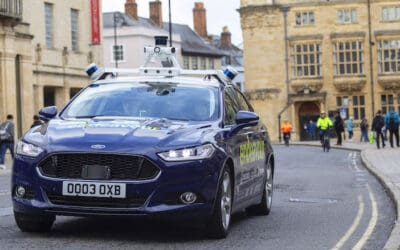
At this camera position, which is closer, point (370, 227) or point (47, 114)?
point (47, 114)

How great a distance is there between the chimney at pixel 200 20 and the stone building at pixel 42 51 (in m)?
54.0

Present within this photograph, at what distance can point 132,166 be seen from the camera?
9.02 m

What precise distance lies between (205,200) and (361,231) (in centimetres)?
233

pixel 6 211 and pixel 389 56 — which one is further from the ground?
pixel 389 56

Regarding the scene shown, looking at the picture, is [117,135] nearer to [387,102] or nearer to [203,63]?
[387,102]

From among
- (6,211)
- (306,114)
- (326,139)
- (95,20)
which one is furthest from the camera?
(306,114)

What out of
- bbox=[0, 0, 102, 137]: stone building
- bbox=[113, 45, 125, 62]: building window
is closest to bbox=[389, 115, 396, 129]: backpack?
bbox=[0, 0, 102, 137]: stone building

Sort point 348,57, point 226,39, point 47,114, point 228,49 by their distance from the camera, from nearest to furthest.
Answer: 1. point 47,114
2. point 348,57
3. point 228,49
4. point 226,39

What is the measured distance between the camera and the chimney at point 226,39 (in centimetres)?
11618

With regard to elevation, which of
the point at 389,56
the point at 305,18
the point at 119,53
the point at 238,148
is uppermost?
the point at 305,18

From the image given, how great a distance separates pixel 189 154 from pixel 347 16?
66918 mm

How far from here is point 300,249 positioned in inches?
359

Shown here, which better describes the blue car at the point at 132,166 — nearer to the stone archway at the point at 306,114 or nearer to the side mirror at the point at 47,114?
the side mirror at the point at 47,114

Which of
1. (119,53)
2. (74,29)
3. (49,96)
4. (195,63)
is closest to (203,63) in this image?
(195,63)
